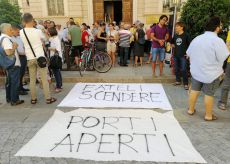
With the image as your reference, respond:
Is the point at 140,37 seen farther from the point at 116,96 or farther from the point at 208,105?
the point at 208,105

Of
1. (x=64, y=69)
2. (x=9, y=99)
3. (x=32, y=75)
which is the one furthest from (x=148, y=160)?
(x=64, y=69)

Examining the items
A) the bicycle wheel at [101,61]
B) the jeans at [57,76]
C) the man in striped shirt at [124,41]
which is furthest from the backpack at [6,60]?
the man in striped shirt at [124,41]

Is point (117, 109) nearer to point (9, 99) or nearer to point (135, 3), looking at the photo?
point (9, 99)

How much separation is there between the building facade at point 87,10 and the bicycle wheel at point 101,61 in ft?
24.8

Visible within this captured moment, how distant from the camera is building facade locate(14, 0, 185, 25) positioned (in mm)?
15336

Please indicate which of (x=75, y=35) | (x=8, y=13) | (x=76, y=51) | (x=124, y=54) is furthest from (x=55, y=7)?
(x=124, y=54)

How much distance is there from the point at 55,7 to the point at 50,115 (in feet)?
40.6

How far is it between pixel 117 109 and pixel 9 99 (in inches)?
105

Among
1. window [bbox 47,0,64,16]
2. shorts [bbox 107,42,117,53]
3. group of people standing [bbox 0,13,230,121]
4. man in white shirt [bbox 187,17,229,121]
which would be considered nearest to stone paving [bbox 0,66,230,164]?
group of people standing [bbox 0,13,230,121]

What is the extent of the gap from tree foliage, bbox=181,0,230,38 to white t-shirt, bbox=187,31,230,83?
8.11 feet

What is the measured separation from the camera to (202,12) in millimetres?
6895

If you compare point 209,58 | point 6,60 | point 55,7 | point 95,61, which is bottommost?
point 95,61

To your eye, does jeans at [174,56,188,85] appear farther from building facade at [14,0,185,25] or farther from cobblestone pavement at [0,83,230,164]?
building facade at [14,0,185,25]

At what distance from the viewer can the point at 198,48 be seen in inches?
183
